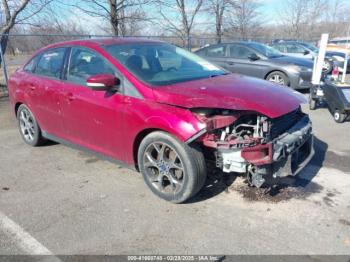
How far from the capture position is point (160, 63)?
4375mm

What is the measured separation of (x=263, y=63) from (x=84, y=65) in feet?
23.6

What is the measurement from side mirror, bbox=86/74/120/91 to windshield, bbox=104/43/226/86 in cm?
22

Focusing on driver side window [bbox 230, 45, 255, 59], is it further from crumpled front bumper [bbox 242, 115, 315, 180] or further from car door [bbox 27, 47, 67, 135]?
crumpled front bumper [bbox 242, 115, 315, 180]

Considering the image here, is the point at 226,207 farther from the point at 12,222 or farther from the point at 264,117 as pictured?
the point at 12,222

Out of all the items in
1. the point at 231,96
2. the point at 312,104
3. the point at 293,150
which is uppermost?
the point at 231,96

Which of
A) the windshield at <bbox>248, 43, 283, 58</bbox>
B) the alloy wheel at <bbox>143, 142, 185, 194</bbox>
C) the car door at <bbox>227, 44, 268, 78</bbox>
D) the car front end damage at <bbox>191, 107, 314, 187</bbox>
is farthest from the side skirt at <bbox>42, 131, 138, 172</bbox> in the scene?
the windshield at <bbox>248, 43, 283, 58</bbox>

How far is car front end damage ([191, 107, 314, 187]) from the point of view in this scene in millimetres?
3350

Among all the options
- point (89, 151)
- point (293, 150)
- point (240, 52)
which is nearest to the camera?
point (293, 150)

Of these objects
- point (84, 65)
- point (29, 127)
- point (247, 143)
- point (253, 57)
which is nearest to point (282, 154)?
point (247, 143)

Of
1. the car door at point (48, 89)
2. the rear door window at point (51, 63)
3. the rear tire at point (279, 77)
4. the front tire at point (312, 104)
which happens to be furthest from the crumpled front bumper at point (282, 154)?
the rear tire at point (279, 77)

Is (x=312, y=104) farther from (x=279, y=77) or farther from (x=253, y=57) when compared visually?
(x=253, y=57)

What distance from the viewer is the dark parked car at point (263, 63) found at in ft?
32.9

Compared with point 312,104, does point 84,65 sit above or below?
above

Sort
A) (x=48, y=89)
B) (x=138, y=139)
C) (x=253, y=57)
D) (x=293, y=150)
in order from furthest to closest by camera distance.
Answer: (x=253, y=57) < (x=48, y=89) < (x=138, y=139) < (x=293, y=150)
